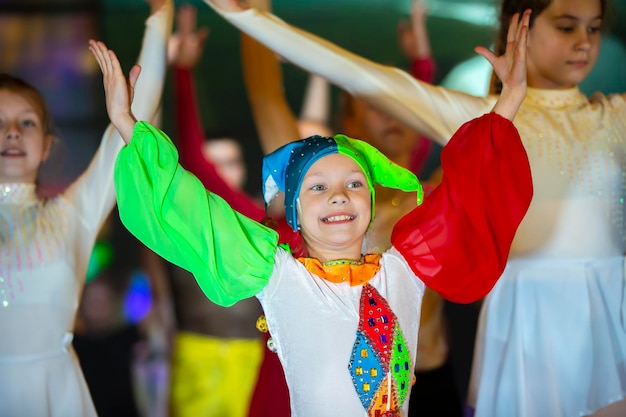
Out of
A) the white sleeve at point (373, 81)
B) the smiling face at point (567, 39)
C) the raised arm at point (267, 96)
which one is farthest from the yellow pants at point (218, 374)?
the smiling face at point (567, 39)

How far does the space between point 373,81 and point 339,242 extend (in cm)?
60

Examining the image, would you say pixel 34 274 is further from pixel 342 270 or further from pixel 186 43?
pixel 186 43

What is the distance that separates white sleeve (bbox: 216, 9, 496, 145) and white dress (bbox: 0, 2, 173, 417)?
1.00 feet

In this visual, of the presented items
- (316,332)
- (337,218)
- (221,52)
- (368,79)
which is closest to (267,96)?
(368,79)

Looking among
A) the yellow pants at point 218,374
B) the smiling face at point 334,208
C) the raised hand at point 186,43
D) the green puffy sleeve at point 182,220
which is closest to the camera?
the green puffy sleeve at point 182,220

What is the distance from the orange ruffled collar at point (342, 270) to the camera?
2.09 meters

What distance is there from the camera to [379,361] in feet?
6.70

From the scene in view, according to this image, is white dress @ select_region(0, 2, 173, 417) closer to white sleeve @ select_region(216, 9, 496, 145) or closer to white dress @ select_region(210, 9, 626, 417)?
white sleeve @ select_region(216, 9, 496, 145)

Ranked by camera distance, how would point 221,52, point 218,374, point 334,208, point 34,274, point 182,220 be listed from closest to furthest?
point 182,220 → point 334,208 → point 34,274 → point 218,374 → point 221,52

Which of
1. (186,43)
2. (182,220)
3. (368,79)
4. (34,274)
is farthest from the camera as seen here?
(186,43)

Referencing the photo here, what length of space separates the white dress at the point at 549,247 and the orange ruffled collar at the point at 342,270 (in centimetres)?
55

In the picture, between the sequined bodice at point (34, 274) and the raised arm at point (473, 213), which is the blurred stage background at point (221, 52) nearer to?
the sequined bodice at point (34, 274)

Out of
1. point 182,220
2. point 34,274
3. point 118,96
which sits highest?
point 118,96

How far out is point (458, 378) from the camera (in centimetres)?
397
